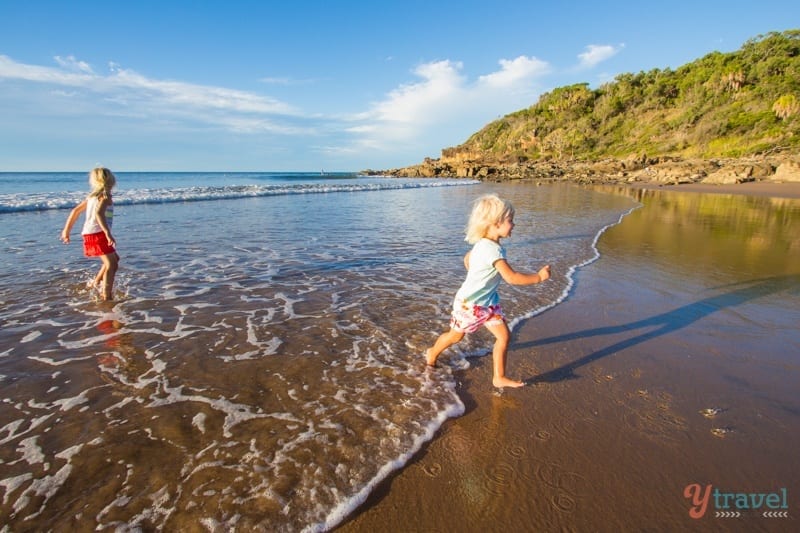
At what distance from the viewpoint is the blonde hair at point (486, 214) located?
10.9ft

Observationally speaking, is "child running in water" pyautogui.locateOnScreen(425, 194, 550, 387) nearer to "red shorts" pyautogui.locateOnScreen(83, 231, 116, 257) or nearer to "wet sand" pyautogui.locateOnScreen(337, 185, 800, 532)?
"wet sand" pyautogui.locateOnScreen(337, 185, 800, 532)

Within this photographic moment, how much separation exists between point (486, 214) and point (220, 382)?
9.36 ft

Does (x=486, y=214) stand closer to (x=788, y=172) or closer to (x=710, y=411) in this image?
(x=710, y=411)

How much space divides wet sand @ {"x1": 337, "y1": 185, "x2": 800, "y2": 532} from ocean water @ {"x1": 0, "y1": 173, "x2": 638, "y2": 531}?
284 mm

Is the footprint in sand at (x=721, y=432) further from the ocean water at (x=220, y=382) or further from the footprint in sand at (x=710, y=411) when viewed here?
the ocean water at (x=220, y=382)

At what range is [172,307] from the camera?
17.6 feet

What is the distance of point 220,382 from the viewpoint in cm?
351

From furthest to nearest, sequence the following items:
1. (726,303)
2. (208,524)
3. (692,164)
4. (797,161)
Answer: (692,164)
(797,161)
(726,303)
(208,524)

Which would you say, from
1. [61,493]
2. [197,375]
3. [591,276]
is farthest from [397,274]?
[61,493]

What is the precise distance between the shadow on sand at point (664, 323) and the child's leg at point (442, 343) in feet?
2.49

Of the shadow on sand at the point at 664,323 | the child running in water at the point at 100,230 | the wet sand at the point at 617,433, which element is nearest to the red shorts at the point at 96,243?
the child running in water at the point at 100,230

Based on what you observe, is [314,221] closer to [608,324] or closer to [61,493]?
[608,324]

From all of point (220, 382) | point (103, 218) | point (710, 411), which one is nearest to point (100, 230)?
point (103, 218)

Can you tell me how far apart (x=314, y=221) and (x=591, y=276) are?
10.1 meters
